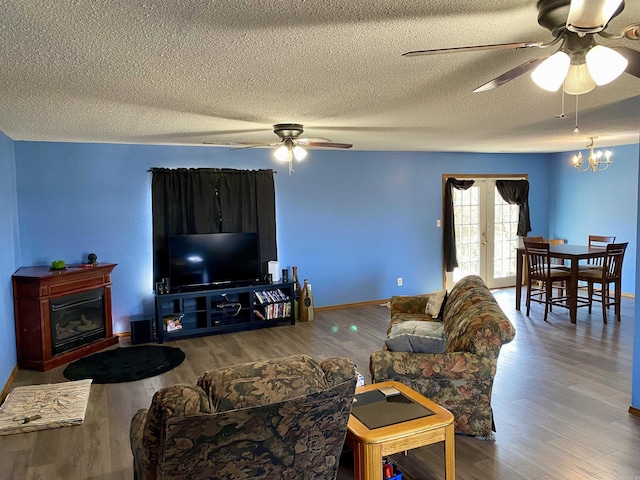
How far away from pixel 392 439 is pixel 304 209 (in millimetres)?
4619

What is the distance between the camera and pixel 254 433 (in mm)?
1675

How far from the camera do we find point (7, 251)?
4383 mm

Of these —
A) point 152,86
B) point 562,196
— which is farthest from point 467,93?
point 562,196

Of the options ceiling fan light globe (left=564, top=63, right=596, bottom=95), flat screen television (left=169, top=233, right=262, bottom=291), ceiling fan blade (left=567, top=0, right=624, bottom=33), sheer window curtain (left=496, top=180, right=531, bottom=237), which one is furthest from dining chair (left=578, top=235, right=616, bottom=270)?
ceiling fan blade (left=567, top=0, right=624, bottom=33)

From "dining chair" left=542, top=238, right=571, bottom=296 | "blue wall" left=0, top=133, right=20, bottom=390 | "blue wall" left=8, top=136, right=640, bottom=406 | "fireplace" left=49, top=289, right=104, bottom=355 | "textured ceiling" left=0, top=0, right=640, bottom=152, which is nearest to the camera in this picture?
"textured ceiling" left=0, top=0, right=640, bottom=152

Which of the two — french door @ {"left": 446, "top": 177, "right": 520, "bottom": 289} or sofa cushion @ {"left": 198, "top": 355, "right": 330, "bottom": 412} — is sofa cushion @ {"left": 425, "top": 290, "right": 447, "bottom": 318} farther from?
french door @ {"left": 446, "top": 177, "right": 520, "bottom": 289}

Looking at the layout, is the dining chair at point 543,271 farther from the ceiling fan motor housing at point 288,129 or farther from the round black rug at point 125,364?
the round black rug at point 125,364

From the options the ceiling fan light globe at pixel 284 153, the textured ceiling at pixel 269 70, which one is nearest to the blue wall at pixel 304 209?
the textured ceiling at pixel 269 70

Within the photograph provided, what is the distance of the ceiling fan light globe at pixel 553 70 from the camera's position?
71.2 inches

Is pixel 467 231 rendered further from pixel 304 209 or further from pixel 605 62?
pixel 605 62

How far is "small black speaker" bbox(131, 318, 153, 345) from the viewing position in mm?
5305

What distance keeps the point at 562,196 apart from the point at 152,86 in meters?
7.72

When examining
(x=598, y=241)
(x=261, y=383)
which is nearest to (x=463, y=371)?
(x=261, y=383)

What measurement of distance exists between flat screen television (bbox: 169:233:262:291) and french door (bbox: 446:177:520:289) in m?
3.57
